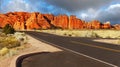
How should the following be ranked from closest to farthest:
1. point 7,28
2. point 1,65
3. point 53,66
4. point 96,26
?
point 53,66, point 1,65, point 7,28, point 96,26

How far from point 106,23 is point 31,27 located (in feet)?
167

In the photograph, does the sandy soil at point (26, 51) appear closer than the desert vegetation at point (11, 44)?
Yes

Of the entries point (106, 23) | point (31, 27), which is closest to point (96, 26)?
point (106, 23)

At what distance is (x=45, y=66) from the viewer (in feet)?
42.3

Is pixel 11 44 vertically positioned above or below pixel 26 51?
below

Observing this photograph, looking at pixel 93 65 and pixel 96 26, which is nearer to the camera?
pixel 93 65

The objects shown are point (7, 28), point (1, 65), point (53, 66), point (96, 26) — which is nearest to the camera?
point (53, 66)

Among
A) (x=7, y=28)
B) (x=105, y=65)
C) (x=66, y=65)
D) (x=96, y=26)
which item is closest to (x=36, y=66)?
(x=66, y=65)

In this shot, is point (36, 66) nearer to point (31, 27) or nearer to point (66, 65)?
point (66, 65)

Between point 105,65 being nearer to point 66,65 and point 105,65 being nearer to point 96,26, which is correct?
point 66,65

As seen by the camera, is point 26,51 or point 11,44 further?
point 11,44

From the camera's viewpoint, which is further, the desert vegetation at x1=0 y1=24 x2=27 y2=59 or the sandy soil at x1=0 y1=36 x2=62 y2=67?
the desert vegetation at x1=0 y1=24 x2=27 y2=59

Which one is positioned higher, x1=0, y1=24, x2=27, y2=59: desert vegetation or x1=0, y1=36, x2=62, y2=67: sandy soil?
x1=0, y1=36, x2=62, y2=67: sandy soil

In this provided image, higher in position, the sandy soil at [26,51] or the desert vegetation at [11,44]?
the sandy soil at [26,51]
